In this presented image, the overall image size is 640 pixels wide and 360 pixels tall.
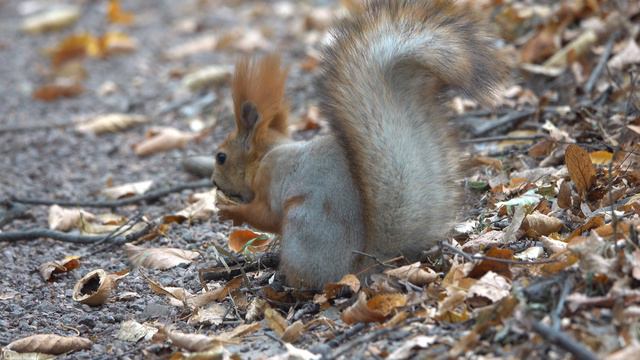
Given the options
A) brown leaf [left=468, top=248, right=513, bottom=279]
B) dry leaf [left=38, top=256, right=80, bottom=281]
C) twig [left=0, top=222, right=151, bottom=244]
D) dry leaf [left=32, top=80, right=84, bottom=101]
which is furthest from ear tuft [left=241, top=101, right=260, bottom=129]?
dry leaf [left=32, top=80, right=84, bottom=101]

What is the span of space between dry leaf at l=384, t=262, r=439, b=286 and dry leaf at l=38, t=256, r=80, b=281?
4.83ft

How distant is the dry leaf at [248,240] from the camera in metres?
3.49

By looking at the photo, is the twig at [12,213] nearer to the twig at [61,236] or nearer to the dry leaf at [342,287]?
the twig at [61,236]

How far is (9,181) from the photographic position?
4883mm

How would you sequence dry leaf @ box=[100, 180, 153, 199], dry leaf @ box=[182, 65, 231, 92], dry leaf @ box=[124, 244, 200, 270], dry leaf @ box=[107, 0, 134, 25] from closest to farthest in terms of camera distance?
dry leaf @ box=[124, 244, 200, 270], dry leaf @ box=[100, 180, 153, 199], dry leaf @ box=[182, 65, 231, 92], dry leaf @ box=[107, 0, 134, 25]

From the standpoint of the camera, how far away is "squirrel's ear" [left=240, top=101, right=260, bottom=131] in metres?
3.42

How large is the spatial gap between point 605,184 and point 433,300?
98 cm

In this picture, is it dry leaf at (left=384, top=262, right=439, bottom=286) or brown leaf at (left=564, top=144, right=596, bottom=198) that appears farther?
brown leaf at (left=564, top=144, right=596, bottom=198)

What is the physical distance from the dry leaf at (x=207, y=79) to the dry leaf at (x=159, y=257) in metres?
2.66

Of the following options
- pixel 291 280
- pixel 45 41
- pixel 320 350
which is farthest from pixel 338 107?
pixel 45 41

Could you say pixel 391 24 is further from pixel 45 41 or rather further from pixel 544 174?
pixel 45 41

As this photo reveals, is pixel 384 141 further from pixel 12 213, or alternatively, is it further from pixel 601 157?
pixel 12 213

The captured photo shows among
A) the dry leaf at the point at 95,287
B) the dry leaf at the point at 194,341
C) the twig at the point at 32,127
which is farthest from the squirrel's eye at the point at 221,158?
the twig at the point at 32,127

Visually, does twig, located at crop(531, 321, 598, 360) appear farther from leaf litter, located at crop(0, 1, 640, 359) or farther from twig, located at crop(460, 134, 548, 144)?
twig, located at crop(460, 134, 548, 144)
